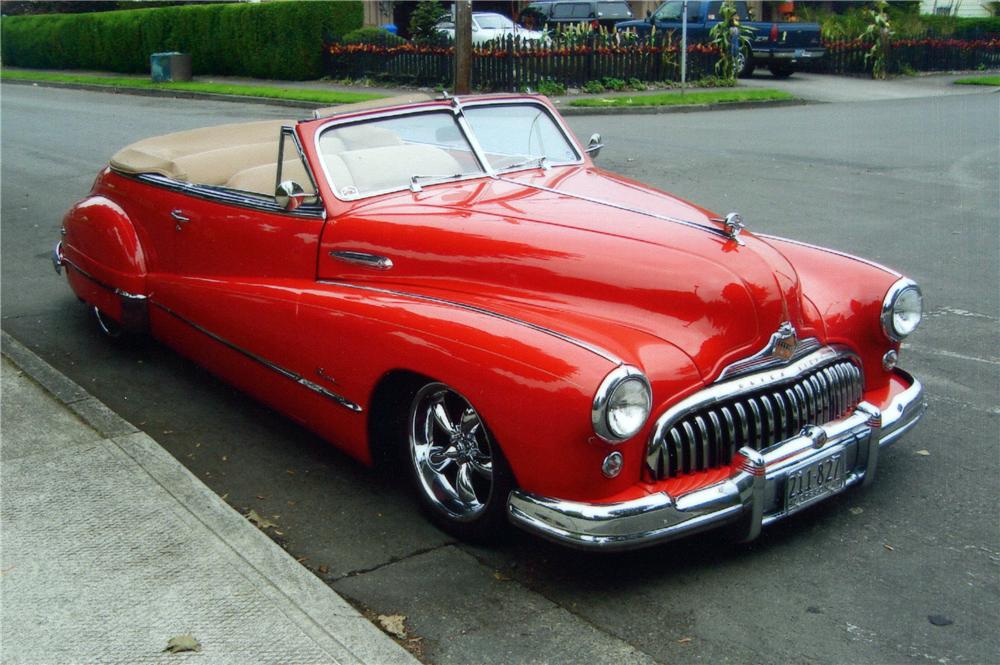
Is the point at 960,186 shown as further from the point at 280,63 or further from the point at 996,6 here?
the point at 996,6

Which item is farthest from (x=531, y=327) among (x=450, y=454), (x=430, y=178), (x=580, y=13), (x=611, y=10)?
(x=580, y=13)

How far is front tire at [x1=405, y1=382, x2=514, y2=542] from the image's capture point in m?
3.82

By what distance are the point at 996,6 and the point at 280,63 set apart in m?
23.1

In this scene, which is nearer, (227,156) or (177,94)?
(227,156)

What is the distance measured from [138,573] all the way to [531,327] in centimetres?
163

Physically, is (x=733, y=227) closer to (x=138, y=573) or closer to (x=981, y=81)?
(x=138, y=573)

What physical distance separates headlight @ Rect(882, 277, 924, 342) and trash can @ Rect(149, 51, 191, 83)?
26.0 m

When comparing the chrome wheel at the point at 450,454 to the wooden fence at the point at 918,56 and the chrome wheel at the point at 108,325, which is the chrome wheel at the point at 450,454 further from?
the wooden fence at the point at 918,56

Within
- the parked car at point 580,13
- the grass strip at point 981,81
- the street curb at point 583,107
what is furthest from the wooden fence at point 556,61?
the parked car at point 580,13

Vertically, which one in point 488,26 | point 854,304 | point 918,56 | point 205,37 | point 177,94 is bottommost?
point 854,304

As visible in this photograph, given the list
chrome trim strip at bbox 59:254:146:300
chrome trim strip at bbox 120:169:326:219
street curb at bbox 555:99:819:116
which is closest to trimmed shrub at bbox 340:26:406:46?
street curb at bbox 555:99:819:116

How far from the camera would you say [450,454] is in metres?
4.01

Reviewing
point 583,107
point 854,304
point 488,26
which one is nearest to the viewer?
point 854,304

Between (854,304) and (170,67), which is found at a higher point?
(170,67)
